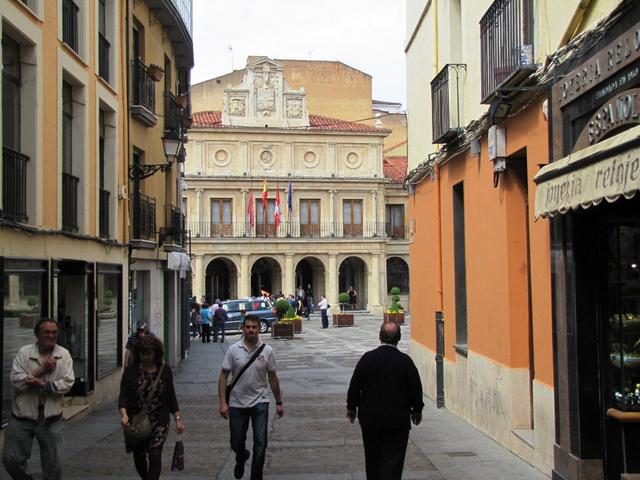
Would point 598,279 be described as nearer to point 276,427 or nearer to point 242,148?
point 276,427

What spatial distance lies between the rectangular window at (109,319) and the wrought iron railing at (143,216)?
183cm

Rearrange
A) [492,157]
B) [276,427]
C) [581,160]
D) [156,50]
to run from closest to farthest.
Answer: [581,160]
[492,157]
[276,427]
[156,50]

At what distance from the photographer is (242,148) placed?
5234cm

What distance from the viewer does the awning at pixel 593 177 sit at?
18.6 ft

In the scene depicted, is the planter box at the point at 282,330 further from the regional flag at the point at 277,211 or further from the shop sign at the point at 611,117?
the shop sign at the point at 611,117

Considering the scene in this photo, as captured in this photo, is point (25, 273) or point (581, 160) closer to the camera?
point (581, 160)

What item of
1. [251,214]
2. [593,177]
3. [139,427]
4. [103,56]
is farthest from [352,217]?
[593,177]

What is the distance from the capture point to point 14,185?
35.0 feet

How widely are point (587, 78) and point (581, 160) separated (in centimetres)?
106

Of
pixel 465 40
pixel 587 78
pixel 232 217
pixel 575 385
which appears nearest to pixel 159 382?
pixel 575 385

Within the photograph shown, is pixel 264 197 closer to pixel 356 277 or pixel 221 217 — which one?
pixel 221 217

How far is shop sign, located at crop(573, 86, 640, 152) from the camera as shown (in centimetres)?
628

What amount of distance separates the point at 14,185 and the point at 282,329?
23.1 metres

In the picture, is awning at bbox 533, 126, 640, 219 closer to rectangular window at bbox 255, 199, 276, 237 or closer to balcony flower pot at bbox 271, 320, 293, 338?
balcony flower pot at bbox 271, 320, 293, 338
